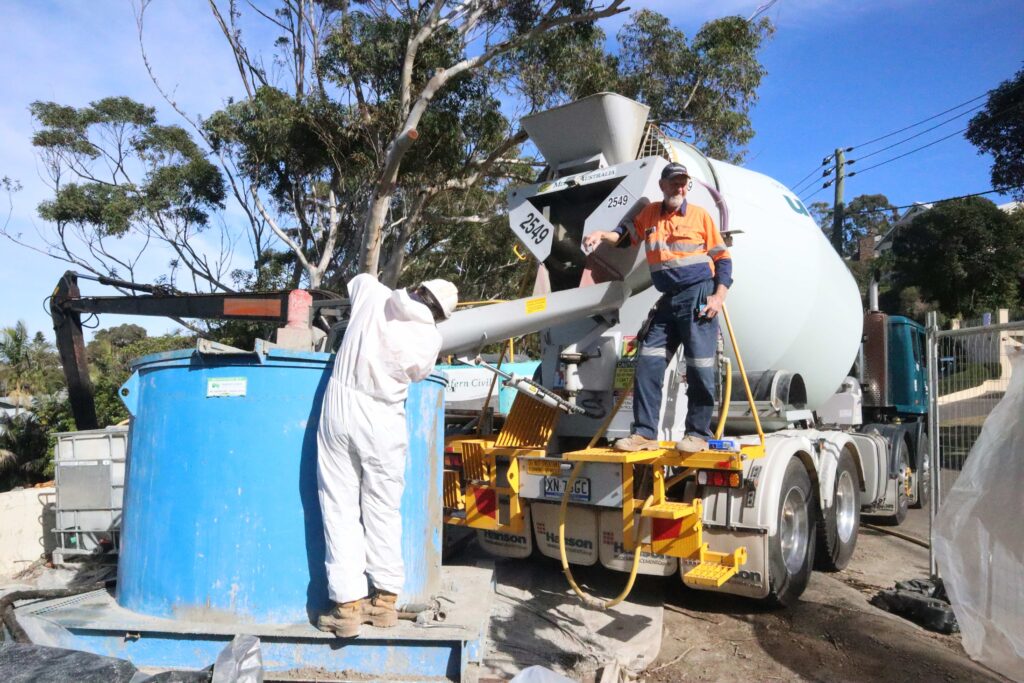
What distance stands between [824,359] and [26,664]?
640cm

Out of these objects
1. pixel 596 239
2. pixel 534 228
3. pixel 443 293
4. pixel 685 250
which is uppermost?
pixel 534 228

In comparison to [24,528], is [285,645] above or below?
above

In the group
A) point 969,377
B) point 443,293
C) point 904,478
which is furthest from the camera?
point 904,478

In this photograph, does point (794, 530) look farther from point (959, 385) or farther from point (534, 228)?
point (534, 228)

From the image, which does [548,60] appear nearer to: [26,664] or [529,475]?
[529,475]

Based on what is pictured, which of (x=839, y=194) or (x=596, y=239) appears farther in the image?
(x=839, y=194)

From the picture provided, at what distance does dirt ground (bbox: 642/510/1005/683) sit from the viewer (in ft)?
14.4

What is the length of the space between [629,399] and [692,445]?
90cm

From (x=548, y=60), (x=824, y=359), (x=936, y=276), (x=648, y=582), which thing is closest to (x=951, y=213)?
(x=936, y=276)

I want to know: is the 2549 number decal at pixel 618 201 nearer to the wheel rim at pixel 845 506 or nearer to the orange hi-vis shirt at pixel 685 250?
the orange hi-vis shirt at pixel 685 250

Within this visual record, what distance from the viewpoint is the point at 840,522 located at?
22.5 feet

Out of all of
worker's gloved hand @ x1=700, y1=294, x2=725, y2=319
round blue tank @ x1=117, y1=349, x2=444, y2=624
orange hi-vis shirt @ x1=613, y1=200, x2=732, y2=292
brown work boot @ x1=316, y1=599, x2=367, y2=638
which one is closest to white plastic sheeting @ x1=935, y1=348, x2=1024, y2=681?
worker's gloved hand @ x1=700, y1=294, x2=725, y2=319

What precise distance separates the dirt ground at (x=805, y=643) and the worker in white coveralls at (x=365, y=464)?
1.92 m

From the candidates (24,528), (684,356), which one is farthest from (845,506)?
(24,528)
